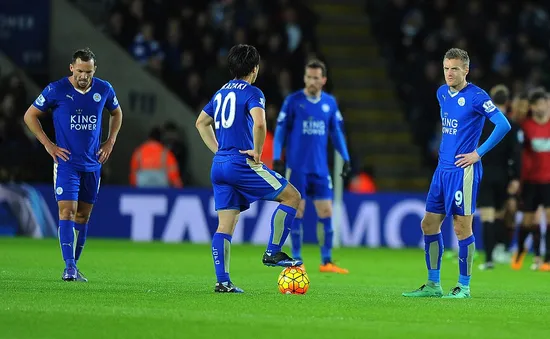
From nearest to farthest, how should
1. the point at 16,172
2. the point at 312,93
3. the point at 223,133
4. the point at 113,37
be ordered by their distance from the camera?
the point at 223,133 < the point at 312,93 < the point at 16,172 < the point at 113,37

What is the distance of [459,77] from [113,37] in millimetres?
12509

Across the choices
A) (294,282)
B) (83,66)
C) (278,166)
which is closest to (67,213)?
(83,66)

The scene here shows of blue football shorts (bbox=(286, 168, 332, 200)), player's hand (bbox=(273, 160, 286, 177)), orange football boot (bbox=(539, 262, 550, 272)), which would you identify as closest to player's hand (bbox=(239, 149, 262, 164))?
player's hand (bbox=(273, 160, 286, 177))

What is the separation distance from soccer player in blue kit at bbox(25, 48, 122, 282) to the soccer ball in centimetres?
210

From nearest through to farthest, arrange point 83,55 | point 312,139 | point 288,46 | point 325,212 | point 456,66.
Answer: point 456,66
point 83,55
point 312,139
point 325,212
point 288,46

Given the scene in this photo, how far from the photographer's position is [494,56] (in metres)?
24.1

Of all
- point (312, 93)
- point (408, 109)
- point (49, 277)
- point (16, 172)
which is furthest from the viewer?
point (408, 109)

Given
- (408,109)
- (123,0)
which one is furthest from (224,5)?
(408,109)

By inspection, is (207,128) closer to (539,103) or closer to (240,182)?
(240,182)

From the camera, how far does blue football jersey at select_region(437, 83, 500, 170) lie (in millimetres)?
10312

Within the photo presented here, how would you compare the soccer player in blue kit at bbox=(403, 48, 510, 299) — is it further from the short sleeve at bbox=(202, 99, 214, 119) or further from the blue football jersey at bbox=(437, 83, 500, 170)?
the short sleeve at bbox=(202, 99, 214, 119)

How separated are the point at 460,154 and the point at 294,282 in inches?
70.8

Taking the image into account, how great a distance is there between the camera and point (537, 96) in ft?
51.5

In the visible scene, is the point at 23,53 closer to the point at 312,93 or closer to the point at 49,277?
the point at 312,93
